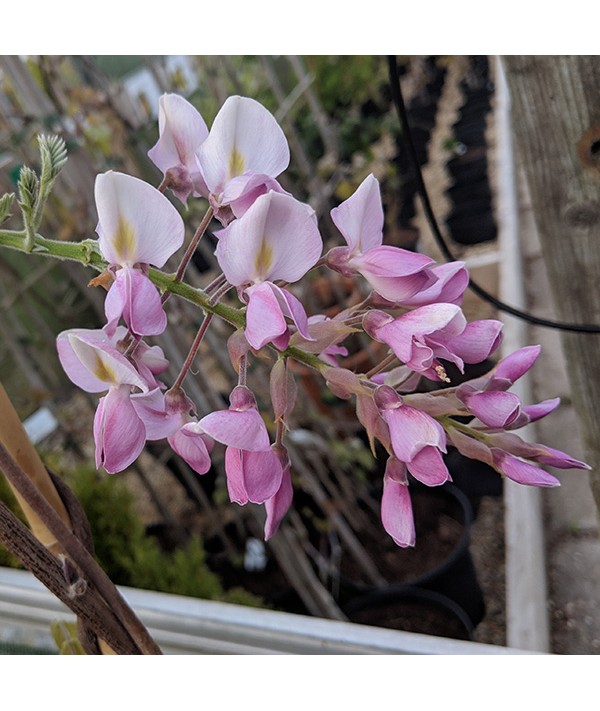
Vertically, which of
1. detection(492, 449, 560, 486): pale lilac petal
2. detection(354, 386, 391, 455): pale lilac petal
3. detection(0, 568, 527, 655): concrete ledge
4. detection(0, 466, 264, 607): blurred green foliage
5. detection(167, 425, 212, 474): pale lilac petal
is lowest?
detection(0, 466, 264, 607): blurred green foliage

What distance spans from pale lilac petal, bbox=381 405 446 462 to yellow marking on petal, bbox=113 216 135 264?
0.45 ft

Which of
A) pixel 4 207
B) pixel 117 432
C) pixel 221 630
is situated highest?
pixel 4 207

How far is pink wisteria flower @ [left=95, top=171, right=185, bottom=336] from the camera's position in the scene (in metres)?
0.32

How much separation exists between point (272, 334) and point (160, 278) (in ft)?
0.24

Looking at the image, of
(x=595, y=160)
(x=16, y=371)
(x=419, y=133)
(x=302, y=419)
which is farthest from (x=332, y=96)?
(x=595, y=160)

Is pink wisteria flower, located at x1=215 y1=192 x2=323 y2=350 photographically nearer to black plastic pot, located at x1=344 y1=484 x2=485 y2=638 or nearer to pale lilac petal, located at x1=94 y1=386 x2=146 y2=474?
pale lilac petal, located at x1=94 y1=386 x2=146 y2=474

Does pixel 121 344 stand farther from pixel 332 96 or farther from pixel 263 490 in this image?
pixel 332 96

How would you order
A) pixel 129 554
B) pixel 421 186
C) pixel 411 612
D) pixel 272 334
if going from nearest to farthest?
1. pixel 272 334
2. pixel 421 186
3. pixel 129 554
4. pixel 411 612

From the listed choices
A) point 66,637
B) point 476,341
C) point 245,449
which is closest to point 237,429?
point 245,449

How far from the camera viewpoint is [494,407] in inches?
Answer: 14.0

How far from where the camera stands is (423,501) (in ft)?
6.49

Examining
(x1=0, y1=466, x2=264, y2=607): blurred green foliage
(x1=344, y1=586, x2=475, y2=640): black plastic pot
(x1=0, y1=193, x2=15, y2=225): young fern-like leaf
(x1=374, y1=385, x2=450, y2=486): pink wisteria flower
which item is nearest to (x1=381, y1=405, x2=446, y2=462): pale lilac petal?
(x1=374, y1=385, x2=450, y2=486): pink wisteria flower

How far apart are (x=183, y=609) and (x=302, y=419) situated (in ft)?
3.66

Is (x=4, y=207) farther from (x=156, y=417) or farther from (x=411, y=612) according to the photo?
(x=411, y=612)
